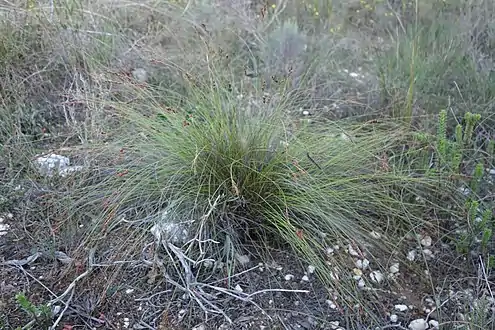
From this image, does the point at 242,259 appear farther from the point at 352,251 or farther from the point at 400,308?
the point at 400,308

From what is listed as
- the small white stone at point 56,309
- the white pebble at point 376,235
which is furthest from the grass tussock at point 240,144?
the small white stone at point 56,309

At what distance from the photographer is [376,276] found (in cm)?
225

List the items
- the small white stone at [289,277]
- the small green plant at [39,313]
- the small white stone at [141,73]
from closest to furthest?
the small green plant at [39,313] < the small white stone at [289,277] < the small white stone at [141,73]

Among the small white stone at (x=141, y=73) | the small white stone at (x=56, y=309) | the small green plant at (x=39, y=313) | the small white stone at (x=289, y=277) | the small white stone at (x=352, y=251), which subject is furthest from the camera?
the small white stone at (x=141, y=73)

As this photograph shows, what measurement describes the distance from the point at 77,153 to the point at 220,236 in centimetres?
80

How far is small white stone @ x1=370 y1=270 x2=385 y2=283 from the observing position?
2236mm

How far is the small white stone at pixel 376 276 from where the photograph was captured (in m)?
2.24

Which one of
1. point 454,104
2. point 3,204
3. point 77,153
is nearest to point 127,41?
point 77,153

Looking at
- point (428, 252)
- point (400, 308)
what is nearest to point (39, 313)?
point (400, 308)

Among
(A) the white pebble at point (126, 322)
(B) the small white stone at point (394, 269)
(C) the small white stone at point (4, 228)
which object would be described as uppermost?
(B) the small white stone at point (394, 269)

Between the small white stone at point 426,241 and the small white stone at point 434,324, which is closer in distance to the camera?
the small white stone at point 434,324

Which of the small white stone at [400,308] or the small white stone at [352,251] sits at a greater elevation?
the small white stone at [352,251]

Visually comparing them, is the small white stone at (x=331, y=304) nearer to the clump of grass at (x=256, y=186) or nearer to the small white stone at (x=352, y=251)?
the clump of grass at (x=256, y=186)

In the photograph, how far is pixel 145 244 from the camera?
2.22m
